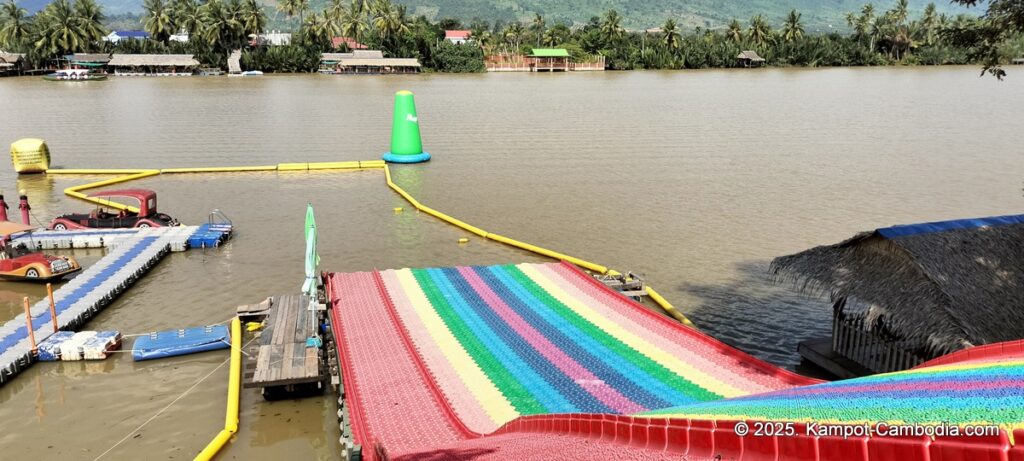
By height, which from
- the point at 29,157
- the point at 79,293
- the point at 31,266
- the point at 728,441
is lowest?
the point at 79,293

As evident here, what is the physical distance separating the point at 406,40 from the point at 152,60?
1219 inches

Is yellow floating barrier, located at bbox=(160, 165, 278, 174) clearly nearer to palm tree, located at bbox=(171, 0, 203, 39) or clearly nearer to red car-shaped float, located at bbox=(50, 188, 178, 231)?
red car-shaped float, located at bbox=(50, 188, 178, 231)

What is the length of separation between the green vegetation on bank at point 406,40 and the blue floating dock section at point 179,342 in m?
85.8

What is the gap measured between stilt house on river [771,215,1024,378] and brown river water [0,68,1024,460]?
1600 mm

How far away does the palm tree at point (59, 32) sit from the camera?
289 ft

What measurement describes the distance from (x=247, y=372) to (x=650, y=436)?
8258mm

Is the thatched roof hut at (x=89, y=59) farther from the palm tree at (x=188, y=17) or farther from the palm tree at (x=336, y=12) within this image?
the palm tree at (x=336, y=12)

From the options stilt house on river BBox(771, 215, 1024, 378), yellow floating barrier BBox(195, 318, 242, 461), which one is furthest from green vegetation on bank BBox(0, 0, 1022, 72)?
stilt house on river BBox(771, 215, 1024, 378)

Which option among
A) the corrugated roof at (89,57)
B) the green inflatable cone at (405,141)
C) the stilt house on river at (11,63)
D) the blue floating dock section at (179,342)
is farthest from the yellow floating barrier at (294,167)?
the corrugated roof at (89,57)

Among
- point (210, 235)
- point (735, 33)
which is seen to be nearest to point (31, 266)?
point (210, 235)

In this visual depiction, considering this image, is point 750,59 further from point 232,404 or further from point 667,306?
point 232,404

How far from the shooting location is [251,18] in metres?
94.4

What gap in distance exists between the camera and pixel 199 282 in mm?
16297

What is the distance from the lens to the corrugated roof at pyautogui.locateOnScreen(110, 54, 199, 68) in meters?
87.7
